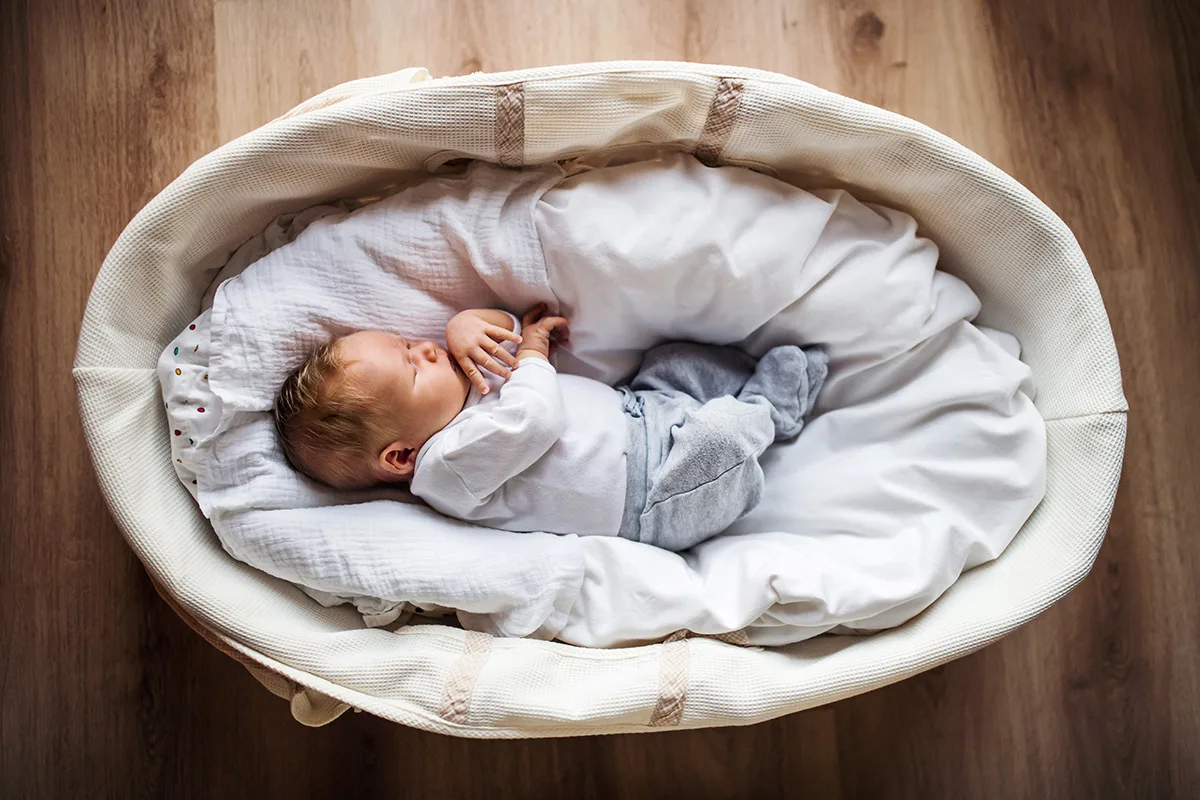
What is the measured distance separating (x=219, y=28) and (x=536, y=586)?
88 cm

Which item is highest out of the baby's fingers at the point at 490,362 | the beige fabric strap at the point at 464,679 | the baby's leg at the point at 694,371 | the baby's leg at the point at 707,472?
the baby's fingers at the point at 490,362

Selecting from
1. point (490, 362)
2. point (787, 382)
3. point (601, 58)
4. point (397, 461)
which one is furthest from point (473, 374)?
point (601, 58)

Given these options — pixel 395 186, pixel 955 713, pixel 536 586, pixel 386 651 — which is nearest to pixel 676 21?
pixel 395 186

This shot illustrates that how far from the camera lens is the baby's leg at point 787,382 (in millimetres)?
986

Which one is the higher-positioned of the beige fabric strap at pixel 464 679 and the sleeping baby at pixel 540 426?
the sleeping baby at pixel 540 426

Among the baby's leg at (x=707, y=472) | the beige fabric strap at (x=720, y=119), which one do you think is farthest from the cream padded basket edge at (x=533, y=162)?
the baby's leg at (x=707, y=472)

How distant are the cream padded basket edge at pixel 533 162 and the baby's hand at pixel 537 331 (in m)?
0.20

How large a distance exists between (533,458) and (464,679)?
26 cm

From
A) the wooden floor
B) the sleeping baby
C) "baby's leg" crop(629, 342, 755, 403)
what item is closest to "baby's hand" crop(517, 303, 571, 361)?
the sleeping baby

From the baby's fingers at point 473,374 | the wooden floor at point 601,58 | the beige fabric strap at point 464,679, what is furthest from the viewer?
the wooden floor at point 601,58

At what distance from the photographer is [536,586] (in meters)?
0.92

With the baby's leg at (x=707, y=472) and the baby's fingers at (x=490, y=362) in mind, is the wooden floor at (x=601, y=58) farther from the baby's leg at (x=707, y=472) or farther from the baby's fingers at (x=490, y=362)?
the baby's fingers at (x=490, y=362)

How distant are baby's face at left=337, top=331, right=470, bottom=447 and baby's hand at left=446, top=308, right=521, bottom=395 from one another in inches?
0.9

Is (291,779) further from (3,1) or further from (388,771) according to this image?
(3,1)
